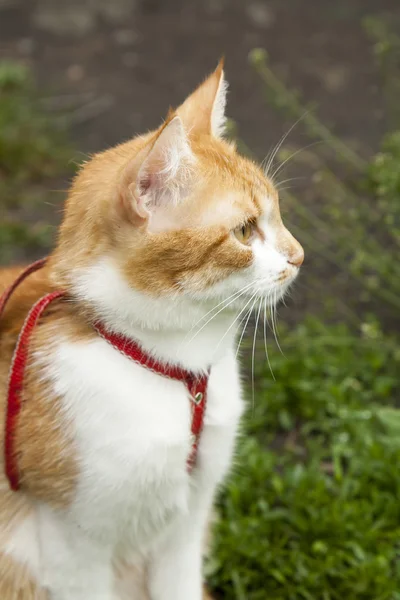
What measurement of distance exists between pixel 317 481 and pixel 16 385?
120 centimetres

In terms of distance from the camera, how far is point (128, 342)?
1740mm

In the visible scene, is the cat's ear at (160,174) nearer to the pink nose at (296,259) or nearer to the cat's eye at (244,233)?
Result: the cat's eye at (244,233)

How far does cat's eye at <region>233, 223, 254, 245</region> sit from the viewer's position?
1.69m

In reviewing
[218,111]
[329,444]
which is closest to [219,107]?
[218,111]

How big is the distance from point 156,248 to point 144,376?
302 mm

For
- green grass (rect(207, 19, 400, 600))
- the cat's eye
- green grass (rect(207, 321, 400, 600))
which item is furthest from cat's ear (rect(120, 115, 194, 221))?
green grass (rect(207, 321, 400, 600))

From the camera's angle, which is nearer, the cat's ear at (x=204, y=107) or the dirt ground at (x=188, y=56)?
the cat's ear at (x=204, y=107)

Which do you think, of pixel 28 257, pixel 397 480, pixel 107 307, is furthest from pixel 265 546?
pixel 28 257

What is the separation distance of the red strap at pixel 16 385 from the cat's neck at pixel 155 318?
13 centimetres

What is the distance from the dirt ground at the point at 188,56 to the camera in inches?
182

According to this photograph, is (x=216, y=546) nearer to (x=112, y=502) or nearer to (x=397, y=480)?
(x=397, y=480)

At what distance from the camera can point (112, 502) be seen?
1.72 metres

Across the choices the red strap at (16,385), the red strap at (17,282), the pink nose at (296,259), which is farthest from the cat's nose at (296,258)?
the red strap at (17,282)

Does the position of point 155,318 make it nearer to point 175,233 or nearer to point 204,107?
point 175,233
